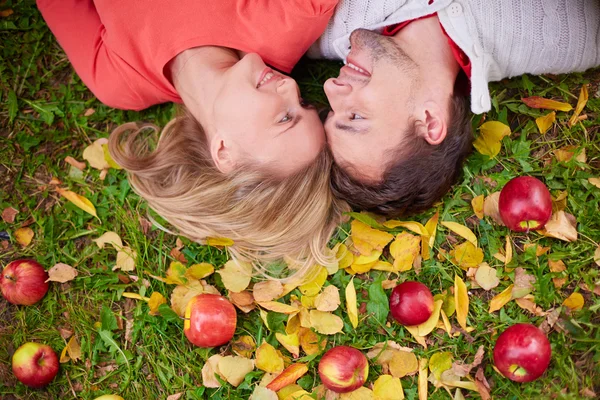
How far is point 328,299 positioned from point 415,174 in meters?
0.81

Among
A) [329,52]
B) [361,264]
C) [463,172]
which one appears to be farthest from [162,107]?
[463,172]

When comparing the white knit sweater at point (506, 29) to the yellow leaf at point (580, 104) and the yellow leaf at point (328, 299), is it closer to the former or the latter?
the yellow leaf at point (580, 104)

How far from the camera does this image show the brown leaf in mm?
3607

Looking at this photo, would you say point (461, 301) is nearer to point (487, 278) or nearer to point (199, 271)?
point (487, 278)

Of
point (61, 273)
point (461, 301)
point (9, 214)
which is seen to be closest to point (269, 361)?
point (461, 301)

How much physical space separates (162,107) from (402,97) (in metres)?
1.58

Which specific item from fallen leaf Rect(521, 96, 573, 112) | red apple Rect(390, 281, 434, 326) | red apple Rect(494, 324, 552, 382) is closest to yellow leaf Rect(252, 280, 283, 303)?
red apple Rect(390, 281, 434, 326)

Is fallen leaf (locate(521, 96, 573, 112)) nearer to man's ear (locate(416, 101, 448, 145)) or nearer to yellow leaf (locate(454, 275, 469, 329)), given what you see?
man's ear (locate(416, 101, 448, 145))

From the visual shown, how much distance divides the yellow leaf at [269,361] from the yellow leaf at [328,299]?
0.33m

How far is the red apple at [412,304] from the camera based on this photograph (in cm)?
300

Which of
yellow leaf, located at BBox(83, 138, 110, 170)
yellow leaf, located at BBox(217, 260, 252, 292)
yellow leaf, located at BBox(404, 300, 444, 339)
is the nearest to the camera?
yellow leaf, located at BBox(404, 300, 444, 339)

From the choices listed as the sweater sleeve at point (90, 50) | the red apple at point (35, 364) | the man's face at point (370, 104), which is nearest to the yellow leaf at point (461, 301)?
the man's face at point (370, 104)

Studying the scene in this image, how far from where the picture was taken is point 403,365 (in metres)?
3.09

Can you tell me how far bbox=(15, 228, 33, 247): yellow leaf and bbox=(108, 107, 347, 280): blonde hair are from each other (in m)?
0.69
